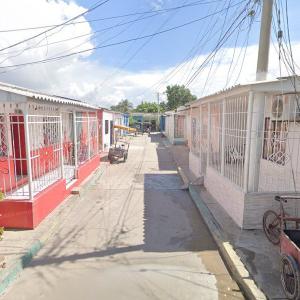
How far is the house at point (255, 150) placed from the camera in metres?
5.37

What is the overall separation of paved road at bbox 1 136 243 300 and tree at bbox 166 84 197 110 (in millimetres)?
48532

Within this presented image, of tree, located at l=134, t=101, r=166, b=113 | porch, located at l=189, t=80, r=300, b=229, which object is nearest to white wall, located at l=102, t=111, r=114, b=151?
porch, located at l=189, t=80, r=300, b=229

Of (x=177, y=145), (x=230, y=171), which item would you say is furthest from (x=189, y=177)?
(x=177, y=145)

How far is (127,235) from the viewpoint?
5.74m

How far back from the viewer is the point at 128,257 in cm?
482

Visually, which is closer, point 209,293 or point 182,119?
point 209,293

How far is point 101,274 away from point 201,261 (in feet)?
5.32

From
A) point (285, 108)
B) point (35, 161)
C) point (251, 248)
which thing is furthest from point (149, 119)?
point (251, 248)

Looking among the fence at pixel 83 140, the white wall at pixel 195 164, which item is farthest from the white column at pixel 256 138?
the fence at pixel 83 140

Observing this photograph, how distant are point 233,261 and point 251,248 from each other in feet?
2.05

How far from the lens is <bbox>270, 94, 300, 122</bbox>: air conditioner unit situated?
5.86 m

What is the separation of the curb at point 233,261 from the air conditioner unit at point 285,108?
273 cm

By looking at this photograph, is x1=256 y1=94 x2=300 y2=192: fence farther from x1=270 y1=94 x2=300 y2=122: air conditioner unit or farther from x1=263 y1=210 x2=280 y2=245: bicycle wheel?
x1=263 y1=210 x2=280 y2=245: bicycle wheel

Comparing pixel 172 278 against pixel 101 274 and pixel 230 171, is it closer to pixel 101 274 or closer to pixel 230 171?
pixel 101 274
